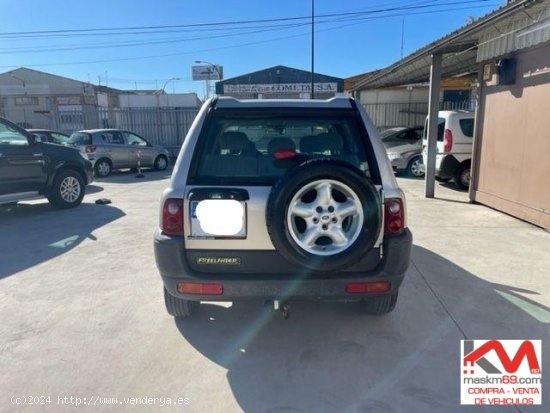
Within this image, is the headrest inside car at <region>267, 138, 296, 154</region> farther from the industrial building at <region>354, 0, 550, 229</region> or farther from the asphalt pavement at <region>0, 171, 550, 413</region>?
the industrial building at <region>354, 0, 550, 229</region>

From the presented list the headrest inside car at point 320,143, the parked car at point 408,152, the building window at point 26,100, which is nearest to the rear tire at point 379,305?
the headrest inside car at point 320,143

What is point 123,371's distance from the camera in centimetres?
277

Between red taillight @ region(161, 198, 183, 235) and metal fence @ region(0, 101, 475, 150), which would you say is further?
metal fence @ region(0, 101, 475, 150)

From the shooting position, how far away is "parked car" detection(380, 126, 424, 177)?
480 inches

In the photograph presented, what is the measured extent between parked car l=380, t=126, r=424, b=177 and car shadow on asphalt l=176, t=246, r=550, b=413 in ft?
27.8

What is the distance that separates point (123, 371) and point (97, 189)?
897cm

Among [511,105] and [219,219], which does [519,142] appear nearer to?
[511,105]

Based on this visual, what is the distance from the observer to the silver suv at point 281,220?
2.57 meters

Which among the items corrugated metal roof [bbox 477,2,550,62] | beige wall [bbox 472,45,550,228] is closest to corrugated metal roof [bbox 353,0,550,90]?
corrugated metal roof [bbox 477,2,550,62]

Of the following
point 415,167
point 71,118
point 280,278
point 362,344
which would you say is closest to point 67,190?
point 280,278

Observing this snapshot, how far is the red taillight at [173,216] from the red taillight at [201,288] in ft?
1.17

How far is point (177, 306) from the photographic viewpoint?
3293 millimetres

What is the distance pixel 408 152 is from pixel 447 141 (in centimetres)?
281

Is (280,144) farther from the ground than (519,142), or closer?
farther from the ground
